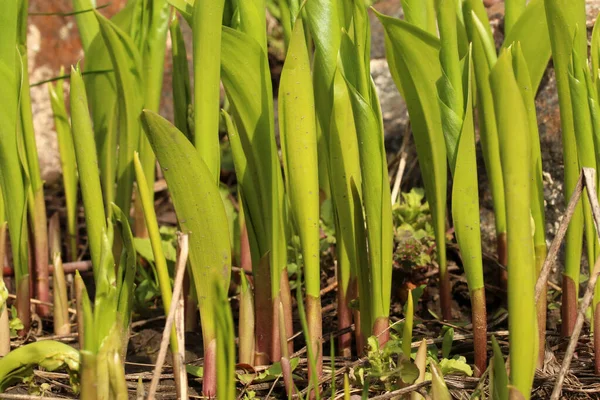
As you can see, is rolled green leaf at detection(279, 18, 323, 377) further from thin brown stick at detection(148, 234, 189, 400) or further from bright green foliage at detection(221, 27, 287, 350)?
thin brown stick at detection(148, 234, 189, 400)

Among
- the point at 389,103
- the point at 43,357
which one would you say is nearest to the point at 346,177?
the point at 43,357

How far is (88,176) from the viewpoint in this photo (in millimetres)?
1027

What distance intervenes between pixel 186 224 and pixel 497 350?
1.27ft

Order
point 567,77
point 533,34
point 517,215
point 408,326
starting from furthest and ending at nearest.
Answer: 1. point 533,34
2. point 567,77
3. point 408,326
4. point 517,215

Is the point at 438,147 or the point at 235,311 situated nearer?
the point at 438,147

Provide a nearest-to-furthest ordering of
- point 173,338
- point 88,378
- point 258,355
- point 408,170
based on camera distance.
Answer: point 88,378
point 173,338
point 258,355
point 408,170

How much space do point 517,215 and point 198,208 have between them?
1.21 feet

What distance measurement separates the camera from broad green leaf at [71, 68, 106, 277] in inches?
40.4

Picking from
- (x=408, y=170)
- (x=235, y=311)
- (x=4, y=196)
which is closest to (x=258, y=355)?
(x=235, y=311)

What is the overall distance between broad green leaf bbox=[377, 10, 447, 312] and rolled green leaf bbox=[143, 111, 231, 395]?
309 mm

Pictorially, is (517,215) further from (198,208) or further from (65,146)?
(65,146)

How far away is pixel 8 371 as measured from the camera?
2.69 ft

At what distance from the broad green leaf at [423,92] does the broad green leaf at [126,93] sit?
1.37 feet

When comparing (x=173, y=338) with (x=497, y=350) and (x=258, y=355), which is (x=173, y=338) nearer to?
(x=258, y=355)
